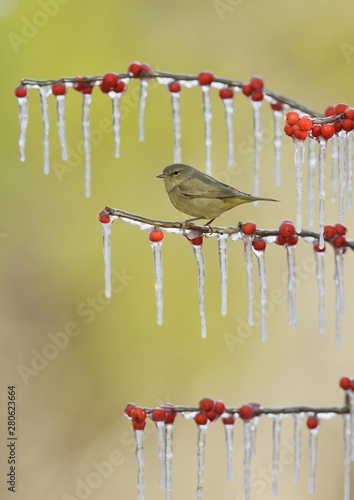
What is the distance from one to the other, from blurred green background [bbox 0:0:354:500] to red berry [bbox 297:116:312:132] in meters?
5.06

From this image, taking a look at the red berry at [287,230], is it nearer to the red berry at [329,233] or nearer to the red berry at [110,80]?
the red berry at [329,233]

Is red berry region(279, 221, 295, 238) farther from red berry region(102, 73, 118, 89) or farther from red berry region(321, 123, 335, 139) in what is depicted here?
red berry region(102, 73, 118, 89)

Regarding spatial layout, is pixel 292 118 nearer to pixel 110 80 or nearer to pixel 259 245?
pixel 259 245

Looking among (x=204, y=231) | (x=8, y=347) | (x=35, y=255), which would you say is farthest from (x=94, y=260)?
(x=204, y=231)

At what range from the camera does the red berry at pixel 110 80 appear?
3.62 metres

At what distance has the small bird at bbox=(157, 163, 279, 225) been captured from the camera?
4.70 meters

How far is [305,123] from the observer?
2975 millimetres

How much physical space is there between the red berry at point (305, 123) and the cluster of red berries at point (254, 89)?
2.36 feet

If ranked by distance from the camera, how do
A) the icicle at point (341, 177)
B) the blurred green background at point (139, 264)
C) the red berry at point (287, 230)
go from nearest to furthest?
the icicle at point (341, 177) < the red berry at point (287, 230) < the blurred green background at point (139, 264)

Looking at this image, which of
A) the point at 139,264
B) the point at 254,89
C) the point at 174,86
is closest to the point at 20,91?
the point at 174,86

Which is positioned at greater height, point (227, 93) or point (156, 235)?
point (227, 93)

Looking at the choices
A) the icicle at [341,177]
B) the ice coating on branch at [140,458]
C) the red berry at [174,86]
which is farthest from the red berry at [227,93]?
the ice coating on branch at [140,458]

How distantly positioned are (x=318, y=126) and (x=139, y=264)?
18.5 feet

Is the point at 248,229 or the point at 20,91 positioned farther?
the point at 20,91
